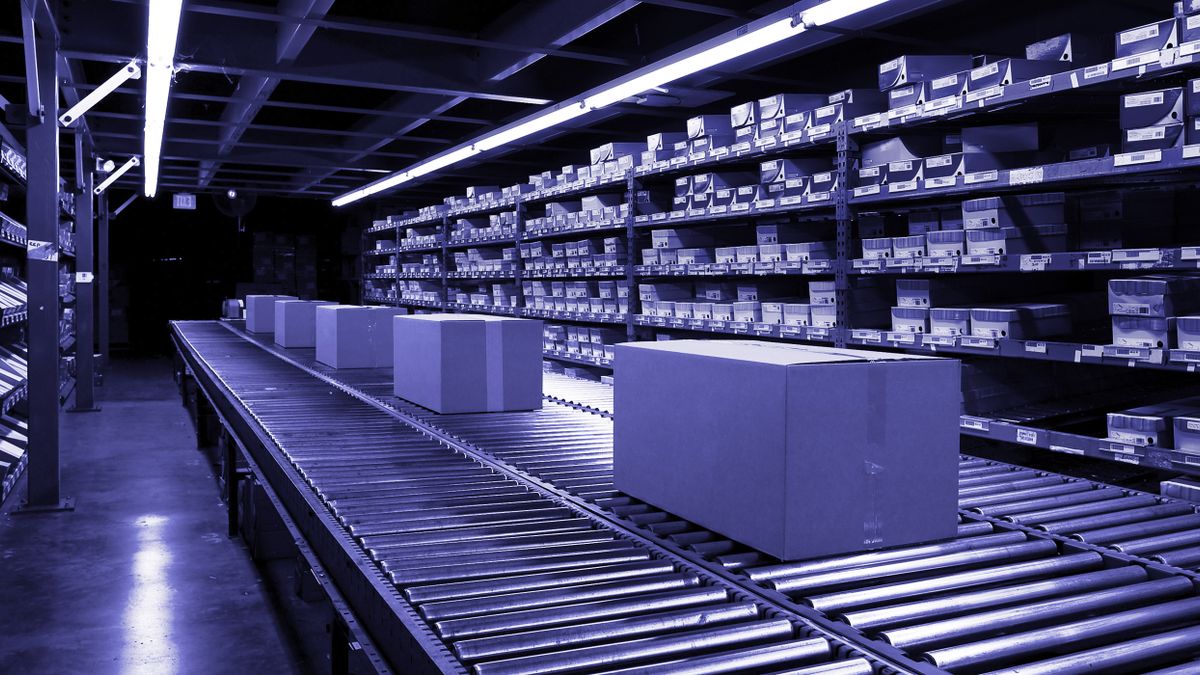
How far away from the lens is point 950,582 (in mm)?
1708

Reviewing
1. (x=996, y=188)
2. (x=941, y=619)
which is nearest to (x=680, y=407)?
(x=941, y=619)

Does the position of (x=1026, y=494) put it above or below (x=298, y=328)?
below

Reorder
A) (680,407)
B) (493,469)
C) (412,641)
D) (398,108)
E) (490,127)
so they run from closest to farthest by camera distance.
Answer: (412,641)
(680,407)
(493,469)
(398,108)
(490,127)

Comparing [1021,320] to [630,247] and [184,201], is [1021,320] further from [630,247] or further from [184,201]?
[184,201]

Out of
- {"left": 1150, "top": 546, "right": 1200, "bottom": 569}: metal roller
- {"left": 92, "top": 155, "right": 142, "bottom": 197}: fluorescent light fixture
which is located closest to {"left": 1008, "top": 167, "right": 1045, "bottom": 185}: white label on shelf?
{"left": 1150, "top": 546, "right": 1200, "bottom": 569}: metal roller

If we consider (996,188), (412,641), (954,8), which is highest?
(954,8)

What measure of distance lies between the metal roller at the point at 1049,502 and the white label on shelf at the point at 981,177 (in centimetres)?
197

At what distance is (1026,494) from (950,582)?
3.08 feet

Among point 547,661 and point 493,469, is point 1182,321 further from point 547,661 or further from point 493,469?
point 547,661

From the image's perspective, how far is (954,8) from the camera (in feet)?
17.9

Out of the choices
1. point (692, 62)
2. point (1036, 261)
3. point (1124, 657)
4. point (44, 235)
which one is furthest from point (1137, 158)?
point (44, 235)

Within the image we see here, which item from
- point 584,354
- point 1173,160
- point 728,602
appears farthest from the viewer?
point 584,354

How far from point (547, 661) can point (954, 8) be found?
524cm

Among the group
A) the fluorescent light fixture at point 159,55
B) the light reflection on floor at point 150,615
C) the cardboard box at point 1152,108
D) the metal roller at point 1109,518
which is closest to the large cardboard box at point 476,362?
the light reflection on floor at point 150,615
